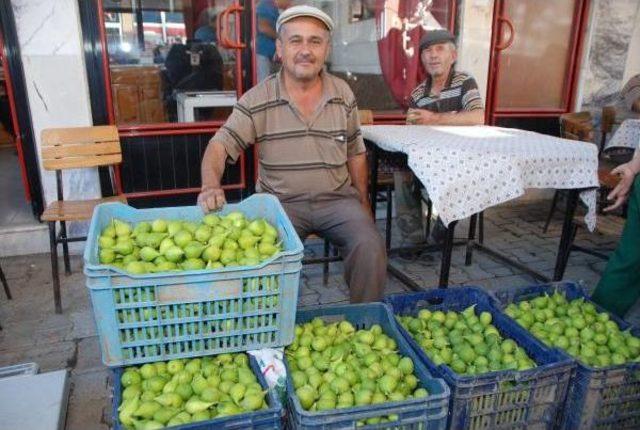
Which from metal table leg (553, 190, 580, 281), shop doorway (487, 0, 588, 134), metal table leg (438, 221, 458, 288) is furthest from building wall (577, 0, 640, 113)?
metal table leg (438, 221, 458, 288)

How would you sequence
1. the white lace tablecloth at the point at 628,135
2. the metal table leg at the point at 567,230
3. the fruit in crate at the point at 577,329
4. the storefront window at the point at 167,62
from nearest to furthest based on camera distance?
the fruit in crate at the point at 577,329
the metal table leg at the point at 567,230
the storefront window at the point at 167,62
the white lace tablecloth at the point at 628,135

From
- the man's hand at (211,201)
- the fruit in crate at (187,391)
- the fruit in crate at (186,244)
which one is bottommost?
the fruit in crate at (187,391)

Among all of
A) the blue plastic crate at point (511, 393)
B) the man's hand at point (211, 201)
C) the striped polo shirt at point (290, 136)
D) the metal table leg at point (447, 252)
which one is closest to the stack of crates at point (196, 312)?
the man's hand at point (211, 201)

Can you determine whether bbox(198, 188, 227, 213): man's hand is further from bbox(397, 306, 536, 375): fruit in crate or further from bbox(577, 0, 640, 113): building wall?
bbox(577, 0, 640, 113): building wall

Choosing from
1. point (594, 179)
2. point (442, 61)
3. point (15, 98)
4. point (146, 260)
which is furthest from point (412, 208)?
point (15, 98)

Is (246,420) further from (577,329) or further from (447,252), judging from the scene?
(447,252)

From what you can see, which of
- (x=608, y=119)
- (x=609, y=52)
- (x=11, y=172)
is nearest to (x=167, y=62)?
(x=11, y=172)

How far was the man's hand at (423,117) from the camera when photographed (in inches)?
153

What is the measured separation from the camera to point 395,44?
5.25m

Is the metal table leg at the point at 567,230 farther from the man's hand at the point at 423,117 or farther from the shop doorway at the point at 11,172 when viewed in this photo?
the shop doorway at the point at 11,172

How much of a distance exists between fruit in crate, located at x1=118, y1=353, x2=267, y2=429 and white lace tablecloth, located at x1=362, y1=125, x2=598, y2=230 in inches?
55.1

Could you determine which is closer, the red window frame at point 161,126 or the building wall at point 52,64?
the building wall at point 52,64

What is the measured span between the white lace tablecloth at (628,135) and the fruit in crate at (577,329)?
104 inches

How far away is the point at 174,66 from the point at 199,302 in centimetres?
344
